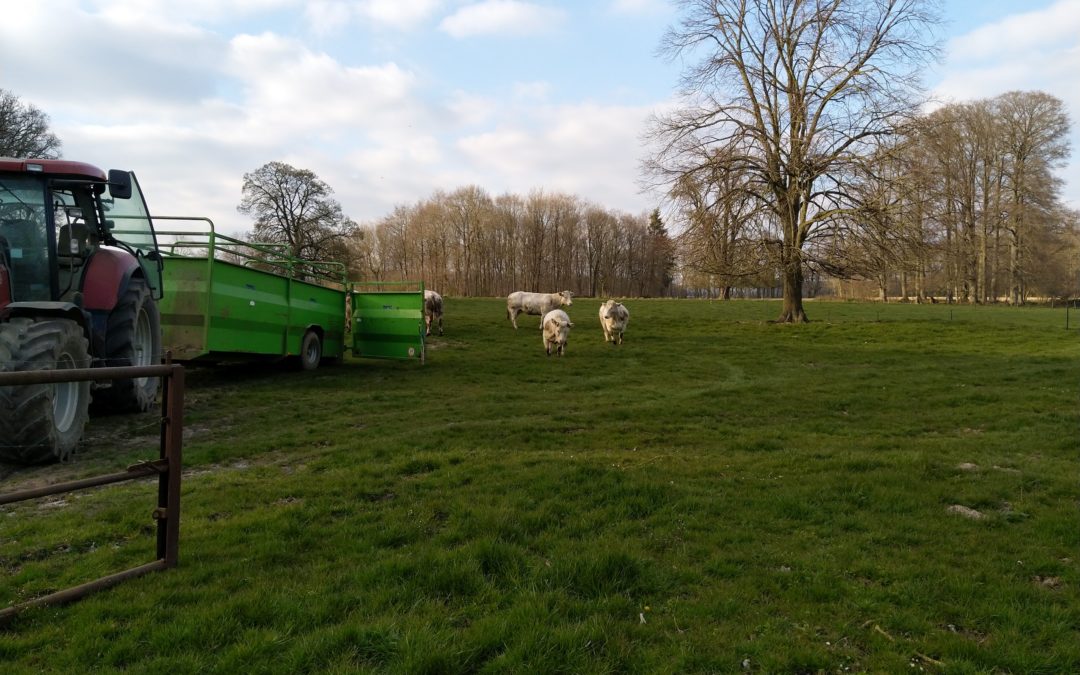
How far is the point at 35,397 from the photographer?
592 cm

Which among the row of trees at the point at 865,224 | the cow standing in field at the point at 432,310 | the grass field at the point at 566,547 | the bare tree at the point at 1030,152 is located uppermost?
the bare tree at the point at 1030,152

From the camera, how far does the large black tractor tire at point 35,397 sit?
5910 mm

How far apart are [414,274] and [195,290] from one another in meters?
56.8

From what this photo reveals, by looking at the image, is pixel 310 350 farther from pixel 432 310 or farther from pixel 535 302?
pixel 535 302

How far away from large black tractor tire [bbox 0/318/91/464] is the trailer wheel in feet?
25.8

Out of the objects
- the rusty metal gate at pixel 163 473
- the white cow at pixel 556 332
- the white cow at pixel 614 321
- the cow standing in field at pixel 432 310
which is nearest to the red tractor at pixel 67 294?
the rusty metal gate at pixel 163 473

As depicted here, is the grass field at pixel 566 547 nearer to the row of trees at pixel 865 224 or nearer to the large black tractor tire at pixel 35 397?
the large black tractor tire at pixel 35 397

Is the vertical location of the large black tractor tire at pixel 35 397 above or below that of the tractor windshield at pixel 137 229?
below

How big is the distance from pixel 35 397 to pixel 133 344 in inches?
98.0

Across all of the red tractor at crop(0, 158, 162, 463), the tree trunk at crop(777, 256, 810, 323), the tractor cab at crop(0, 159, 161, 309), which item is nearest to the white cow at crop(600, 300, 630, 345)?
the tree trunk at crop(777, 256, 810, 323)

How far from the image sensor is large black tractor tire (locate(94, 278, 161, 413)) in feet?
26.6

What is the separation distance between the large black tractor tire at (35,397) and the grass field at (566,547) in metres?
0.27

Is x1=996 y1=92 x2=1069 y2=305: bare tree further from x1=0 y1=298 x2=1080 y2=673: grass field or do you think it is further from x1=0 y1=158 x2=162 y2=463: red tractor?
x1=0 y1=158 x2=162 y2=463: red tractor

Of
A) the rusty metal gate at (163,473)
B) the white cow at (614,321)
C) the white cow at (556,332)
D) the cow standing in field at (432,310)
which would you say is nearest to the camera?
the rusty metal gate at (163,473)
